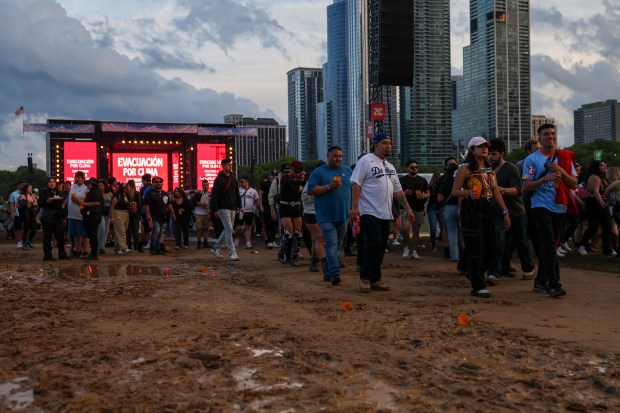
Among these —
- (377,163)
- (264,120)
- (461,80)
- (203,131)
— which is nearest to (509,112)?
(461,80)

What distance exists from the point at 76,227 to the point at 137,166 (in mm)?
24181

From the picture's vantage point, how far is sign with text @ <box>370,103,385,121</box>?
2127cm

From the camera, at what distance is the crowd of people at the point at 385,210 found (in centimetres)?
851

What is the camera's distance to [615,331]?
6285mm

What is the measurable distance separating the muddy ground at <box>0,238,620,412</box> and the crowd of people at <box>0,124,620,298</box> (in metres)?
0.57

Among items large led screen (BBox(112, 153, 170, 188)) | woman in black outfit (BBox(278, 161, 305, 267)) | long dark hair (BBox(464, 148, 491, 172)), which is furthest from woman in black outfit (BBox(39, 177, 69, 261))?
large led screen (BBox(112, 153, 170, 188))

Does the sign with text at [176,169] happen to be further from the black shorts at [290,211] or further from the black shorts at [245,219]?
the black shorts at [290,211]

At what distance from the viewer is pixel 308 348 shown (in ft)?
18.6

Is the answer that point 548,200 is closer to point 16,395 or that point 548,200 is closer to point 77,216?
point 16,395

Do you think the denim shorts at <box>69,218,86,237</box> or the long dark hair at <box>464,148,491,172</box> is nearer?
the long dark hair at <box>464,148,491,172</box>

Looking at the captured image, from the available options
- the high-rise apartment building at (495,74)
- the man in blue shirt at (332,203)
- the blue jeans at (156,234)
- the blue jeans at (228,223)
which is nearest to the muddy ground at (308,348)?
the man in blue shirt at (332,203)

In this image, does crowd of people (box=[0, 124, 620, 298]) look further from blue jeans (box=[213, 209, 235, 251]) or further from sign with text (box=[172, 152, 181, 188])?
sign with text (box=[172, 152, 181, 188])

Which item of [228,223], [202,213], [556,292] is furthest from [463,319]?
[202,213]

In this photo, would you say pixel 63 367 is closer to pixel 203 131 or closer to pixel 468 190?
pixel 468 190
